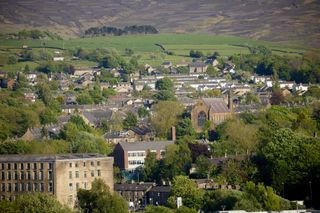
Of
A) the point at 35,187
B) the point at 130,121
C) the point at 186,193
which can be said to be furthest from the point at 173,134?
the point at 186,193

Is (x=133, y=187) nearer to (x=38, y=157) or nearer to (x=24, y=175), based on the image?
(x=38, y=157)

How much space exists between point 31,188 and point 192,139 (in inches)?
990

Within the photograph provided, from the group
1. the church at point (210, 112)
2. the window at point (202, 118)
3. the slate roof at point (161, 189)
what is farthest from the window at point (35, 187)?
the window at point (202, 118)

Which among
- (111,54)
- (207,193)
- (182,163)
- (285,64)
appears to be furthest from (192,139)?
(111,54)

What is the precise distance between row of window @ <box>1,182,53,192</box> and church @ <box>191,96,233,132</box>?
3691cm

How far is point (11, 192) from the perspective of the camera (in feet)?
249

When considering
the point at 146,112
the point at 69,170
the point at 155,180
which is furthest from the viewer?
the point at 146,112

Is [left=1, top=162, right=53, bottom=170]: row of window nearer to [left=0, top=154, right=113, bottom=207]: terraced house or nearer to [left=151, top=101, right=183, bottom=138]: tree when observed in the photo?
[left=0, top=154, right=113, bottom=207]: terraced house

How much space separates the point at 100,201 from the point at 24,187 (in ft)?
28.9

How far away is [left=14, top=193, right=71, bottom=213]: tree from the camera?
207 feet

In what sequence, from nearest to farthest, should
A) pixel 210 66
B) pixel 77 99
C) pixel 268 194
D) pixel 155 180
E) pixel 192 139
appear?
1. pixel 268 194
2. pixel 155 180
3. pixel 192 139
4. pixel 77 99
5. pixel 210 66

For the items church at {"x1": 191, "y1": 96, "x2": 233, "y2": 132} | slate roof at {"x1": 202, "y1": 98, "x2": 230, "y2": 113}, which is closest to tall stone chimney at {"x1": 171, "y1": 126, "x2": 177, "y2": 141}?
church at {"x1": 191, "y1": 96, "x2": 233, "y2": 132}

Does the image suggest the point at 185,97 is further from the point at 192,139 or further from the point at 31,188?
the point at 31,188

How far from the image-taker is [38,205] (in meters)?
63.6
